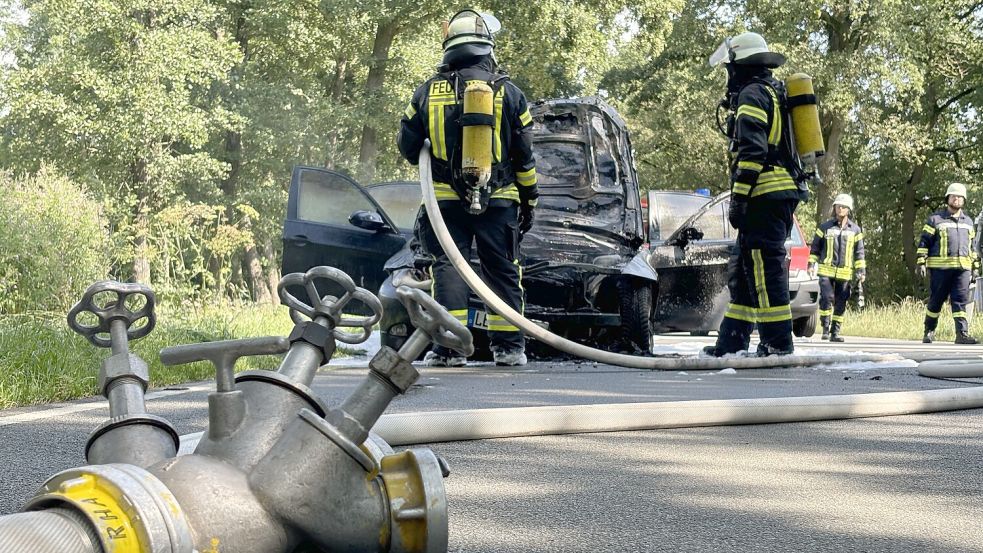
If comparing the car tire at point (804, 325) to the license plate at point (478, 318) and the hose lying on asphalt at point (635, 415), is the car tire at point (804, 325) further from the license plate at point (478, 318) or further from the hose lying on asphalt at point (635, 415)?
the hose lying on asphalt at point (635, 415)

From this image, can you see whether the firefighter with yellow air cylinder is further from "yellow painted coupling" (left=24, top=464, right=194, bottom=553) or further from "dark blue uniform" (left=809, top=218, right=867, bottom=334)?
"dark blue uniform" (left=809, top=218, right=867, bottom=334)

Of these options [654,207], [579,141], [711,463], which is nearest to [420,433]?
[711,463]

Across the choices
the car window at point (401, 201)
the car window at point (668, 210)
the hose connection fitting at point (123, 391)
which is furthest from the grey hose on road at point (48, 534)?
the car window at point (668, 210)

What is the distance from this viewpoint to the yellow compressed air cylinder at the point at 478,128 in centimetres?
773

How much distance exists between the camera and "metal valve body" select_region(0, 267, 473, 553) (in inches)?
68.7

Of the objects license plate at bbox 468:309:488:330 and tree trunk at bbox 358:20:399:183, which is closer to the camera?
license plate at bbox 468:309:488:330

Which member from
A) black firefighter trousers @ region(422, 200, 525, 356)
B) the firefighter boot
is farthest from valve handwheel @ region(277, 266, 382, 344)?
the firefighter boot

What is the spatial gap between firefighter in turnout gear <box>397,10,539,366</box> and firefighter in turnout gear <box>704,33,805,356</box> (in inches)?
57.3

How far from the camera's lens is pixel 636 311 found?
27.8ft

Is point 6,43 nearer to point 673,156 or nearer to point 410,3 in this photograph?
point 410,3

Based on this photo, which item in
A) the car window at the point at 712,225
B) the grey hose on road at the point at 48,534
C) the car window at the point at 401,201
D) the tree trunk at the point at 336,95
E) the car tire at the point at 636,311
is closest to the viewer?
the grey hose on road at the point at 48,534

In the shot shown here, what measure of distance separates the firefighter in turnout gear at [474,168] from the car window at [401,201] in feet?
8.55

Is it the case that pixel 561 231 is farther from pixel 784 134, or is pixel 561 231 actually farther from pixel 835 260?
pixel 835 260

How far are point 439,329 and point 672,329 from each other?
928 cm
